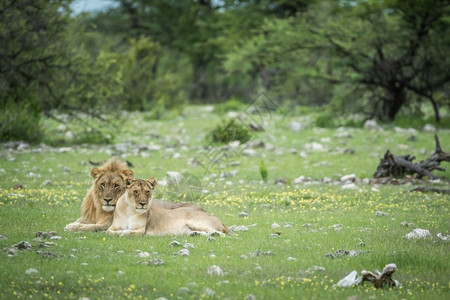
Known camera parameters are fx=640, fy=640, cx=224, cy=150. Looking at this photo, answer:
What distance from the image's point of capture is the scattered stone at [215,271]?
7.68 m

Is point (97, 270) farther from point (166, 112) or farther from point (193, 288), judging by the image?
point (166, 112)

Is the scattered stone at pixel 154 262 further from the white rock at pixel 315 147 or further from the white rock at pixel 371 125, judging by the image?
the white rock at pixel 371 125

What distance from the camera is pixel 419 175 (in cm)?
1666

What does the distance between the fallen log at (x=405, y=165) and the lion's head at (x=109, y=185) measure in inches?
339

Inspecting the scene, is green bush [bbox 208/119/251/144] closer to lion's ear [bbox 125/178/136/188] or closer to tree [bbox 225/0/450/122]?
tree [bbox 225/0/450/122]

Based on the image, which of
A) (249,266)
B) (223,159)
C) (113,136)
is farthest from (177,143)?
(249,266)

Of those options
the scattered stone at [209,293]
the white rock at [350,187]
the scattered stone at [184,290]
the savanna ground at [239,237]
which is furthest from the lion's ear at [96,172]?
the white rock at [350,187]

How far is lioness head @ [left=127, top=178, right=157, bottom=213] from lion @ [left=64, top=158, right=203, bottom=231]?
290 mm

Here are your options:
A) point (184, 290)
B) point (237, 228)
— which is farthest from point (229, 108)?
point (184, 290)

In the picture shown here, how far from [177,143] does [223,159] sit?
4.52 meters

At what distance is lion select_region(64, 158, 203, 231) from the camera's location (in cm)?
1026

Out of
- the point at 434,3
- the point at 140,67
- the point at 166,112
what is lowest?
the point at 166,112

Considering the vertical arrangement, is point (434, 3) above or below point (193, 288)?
above

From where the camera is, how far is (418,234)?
1003 cm
